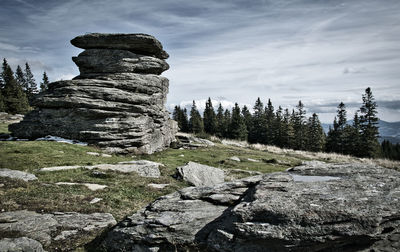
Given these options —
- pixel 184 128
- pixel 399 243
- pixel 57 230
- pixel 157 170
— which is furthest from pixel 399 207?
pixel 184 128

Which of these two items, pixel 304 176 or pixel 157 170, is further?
pixel 157 170

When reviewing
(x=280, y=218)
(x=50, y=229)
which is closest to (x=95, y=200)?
(x=50, y=229)

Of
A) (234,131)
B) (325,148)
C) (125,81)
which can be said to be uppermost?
(125,81)

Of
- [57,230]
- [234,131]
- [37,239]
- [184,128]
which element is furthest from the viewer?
[184,128]

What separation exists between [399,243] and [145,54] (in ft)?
127

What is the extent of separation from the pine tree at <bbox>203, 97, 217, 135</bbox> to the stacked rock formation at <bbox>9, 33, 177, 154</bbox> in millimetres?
84719

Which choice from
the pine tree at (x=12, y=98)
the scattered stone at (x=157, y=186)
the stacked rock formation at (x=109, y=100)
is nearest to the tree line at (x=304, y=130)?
the stacked rock formation at (x=109, y=100)

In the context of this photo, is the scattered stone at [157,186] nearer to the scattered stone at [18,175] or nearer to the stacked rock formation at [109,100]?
the scattered stone at [18,175]

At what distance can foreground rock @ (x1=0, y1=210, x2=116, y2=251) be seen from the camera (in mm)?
8711

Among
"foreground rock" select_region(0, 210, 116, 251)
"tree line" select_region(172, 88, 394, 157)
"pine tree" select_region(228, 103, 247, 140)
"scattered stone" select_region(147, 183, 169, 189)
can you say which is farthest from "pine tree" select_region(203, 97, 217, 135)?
"foreground rock" select_region(0, 210, 116, 251)

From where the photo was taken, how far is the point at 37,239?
29.4 ft

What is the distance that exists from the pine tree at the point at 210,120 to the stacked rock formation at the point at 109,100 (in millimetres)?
84719

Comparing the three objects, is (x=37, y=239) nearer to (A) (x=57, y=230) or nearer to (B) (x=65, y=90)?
(A) (x=57, y=230)

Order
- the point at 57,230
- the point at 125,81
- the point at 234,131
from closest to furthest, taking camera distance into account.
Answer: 1. the point at 57,230
2. the point at 125,81
3. the point at 234,131
